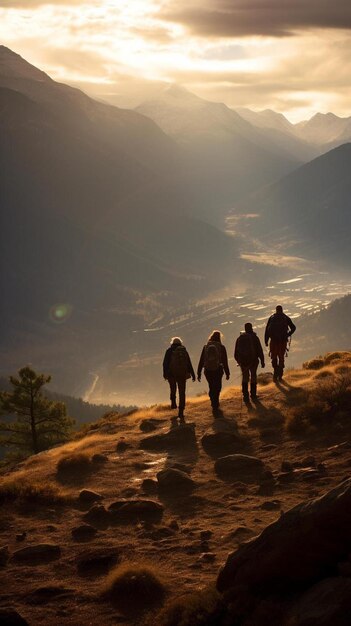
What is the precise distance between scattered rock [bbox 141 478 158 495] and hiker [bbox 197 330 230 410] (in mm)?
6962

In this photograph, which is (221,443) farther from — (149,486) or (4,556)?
(4,556)

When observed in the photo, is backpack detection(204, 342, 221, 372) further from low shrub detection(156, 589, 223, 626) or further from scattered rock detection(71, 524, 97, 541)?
low shrub detection(156, 589, 223, 626)

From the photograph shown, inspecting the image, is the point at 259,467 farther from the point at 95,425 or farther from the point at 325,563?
the point at 95,425

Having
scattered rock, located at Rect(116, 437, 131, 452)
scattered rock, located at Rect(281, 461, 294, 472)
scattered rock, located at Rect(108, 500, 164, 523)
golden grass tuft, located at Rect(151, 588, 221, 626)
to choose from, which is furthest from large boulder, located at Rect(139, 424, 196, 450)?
golden grass tuft, located at Rect(151, 588, 221, 626)

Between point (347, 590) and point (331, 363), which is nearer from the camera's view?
point (347, 590)

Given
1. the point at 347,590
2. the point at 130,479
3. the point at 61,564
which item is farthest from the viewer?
the point at 130,479

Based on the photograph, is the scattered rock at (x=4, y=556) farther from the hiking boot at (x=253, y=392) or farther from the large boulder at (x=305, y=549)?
the hiking boot at (x=253, y=392)

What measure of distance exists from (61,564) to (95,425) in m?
18.1

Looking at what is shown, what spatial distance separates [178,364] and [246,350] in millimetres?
2658

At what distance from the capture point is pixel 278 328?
30375 mm

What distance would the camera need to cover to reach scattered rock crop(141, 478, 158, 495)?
19.9 m

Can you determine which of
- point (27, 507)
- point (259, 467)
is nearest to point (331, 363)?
point (259, 467)

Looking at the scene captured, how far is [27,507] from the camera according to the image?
1948 cm

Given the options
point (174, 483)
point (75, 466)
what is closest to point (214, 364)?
point (75, 466)
